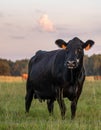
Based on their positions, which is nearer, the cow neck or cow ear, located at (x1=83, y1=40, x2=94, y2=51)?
the cow neck

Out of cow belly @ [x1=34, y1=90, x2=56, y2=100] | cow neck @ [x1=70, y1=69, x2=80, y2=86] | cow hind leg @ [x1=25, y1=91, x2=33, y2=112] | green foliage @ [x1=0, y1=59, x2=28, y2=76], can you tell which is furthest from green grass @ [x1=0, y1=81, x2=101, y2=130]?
green foliage @ [x1=0, y1=59, x2=28, y2=76]

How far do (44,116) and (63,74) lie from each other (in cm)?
162

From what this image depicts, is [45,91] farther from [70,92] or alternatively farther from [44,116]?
[70,92]

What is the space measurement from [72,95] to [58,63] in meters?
1.04

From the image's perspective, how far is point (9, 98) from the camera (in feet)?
53.9

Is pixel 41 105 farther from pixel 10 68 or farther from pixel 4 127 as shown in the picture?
pixel 10 68

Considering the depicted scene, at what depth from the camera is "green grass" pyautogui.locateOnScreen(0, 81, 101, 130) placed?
8.31 metres

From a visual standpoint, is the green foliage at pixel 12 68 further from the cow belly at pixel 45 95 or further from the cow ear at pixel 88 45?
the cow ear at pixel 88 45

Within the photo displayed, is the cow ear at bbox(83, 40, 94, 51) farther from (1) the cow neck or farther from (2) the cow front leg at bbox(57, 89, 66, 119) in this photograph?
(2) the cow front leg at bbox(57, 89, 66, 119)

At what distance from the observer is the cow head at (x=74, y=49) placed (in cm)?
1042

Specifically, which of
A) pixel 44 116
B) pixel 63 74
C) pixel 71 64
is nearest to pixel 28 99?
pixel 44 116

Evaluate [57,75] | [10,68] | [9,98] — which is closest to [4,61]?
[10,68]

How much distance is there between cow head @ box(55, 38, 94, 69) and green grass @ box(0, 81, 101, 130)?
132 cm

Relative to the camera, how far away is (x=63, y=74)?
11.2 m
